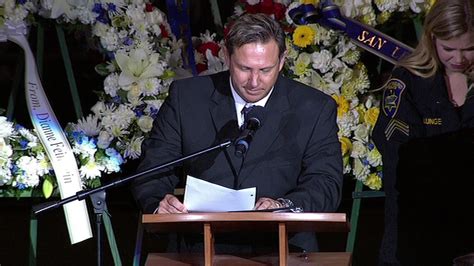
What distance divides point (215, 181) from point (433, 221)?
0.89 meters

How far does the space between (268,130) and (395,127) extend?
0.55 metres

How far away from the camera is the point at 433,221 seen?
477cm

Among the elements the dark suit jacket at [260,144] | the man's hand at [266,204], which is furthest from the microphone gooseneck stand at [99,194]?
the dark suit jacket at [260,144]

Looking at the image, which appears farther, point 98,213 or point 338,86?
point 338,86

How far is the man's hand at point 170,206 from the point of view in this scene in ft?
13.6

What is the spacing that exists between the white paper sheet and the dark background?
2843 millimetres

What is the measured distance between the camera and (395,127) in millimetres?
4875

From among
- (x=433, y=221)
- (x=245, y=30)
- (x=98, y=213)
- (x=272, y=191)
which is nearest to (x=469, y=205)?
(x=433, y=221)

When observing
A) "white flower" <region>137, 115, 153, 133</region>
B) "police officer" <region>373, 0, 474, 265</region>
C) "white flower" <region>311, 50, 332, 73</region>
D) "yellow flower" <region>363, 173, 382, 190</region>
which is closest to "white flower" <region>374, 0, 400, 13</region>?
"white flower" <region>311, 50, 332, 73</region>

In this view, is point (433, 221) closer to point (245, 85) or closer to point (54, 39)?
point (245, 85)

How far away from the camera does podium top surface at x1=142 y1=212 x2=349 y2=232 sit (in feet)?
12.8

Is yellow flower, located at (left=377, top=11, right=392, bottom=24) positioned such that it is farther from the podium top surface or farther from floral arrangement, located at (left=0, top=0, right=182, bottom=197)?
the podium top surface

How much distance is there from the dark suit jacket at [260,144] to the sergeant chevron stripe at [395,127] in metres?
0.26

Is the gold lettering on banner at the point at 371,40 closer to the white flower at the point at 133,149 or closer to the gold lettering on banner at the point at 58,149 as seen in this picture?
the white flower at the point at 133,149
